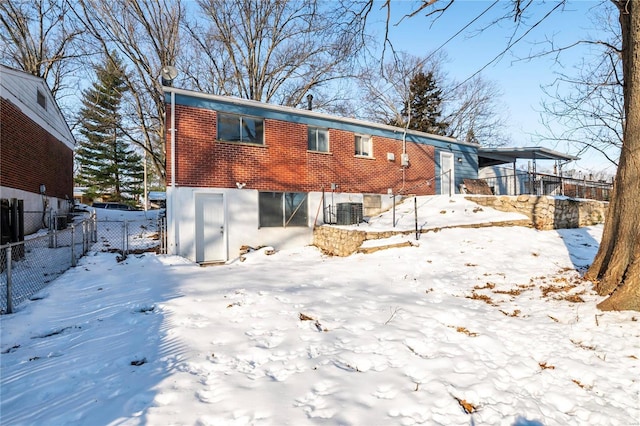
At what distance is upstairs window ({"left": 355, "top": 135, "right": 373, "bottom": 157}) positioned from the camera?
14047 millimetres

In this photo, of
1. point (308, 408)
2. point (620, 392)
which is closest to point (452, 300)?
point (620, 392)

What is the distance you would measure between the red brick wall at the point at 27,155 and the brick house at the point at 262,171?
6149mm

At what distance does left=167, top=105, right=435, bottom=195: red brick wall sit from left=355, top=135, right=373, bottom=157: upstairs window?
271 mm

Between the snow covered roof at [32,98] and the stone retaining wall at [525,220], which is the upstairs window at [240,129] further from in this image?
the snow covered roof at [32,98]

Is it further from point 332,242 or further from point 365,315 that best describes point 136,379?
point 332,242

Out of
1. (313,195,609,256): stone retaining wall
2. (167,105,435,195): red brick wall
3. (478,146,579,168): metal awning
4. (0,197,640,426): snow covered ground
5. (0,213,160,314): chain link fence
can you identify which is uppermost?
(478,146,579,168): metal awning

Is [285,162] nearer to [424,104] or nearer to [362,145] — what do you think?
[362,145]

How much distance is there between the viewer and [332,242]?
11445 mm

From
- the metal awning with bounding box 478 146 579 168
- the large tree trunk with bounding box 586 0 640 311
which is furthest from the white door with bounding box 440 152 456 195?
the large tree trunk with bounding box 586 0 640 311

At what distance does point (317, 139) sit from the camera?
12.9 m

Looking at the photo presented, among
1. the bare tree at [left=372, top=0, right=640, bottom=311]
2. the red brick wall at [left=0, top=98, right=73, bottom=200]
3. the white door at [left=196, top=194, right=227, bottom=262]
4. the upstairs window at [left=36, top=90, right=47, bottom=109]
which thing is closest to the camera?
the bare tree at [left=372, top=0, right=640, bottom=311]

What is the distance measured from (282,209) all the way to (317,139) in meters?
3.42

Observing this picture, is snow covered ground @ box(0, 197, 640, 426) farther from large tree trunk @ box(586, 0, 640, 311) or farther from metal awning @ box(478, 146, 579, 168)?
metal awning @ box(478, 146, 579, 168)

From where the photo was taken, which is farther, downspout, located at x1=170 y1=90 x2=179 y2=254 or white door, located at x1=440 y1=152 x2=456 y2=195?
white door, located at x1=440 y1=152 x2=456 y2=195
